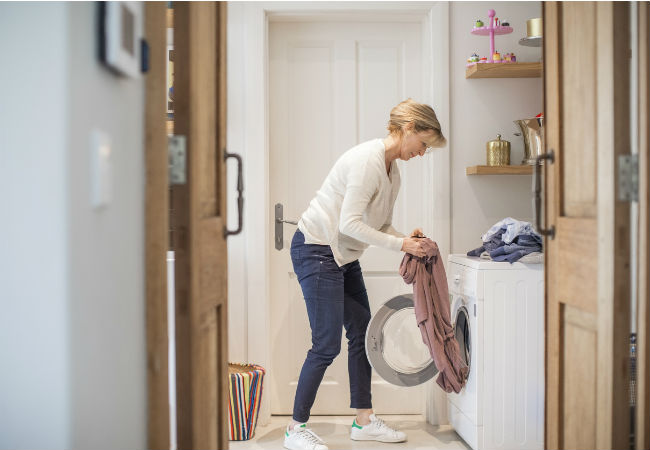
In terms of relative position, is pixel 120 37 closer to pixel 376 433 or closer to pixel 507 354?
pixel 507 354

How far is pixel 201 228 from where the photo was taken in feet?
4.99

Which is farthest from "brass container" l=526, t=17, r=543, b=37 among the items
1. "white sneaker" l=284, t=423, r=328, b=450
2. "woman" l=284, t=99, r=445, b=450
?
"white sneaker" l=284, t=423, r=328, b=450

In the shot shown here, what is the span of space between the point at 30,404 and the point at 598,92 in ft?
4.63

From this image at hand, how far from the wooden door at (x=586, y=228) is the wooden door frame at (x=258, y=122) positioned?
145cm

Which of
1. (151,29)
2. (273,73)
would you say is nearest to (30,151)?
(151,29)

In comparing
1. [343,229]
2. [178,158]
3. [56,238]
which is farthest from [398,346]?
[56,238]

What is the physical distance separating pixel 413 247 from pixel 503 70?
1.01m

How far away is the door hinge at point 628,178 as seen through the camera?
1.52m

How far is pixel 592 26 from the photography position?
5.25ft

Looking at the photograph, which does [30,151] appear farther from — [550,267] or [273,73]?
[273,73]

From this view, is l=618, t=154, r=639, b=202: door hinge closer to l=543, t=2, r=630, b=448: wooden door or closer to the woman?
l=543, t=2, r=630, b=448: wooden door

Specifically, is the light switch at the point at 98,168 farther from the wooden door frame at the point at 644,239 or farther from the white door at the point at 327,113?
the white door at the point at 327,113

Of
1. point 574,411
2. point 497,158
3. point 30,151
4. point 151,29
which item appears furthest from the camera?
point 497,158

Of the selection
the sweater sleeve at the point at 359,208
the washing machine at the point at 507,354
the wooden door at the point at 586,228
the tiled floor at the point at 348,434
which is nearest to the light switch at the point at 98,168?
the wooden door at the point at 586,228
